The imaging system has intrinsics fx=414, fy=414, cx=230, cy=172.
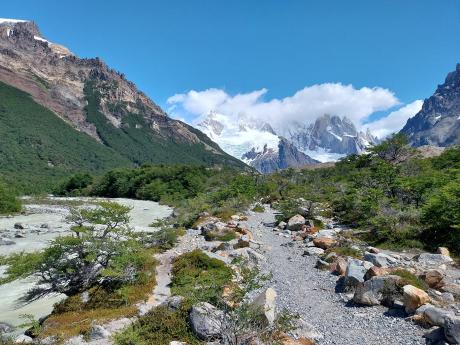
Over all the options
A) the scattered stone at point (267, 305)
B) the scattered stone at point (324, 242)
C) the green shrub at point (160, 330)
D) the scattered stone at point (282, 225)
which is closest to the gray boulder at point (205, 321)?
the green shrub at point (160, 330)

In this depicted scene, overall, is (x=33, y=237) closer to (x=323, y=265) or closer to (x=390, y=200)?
(x=323, y=265)

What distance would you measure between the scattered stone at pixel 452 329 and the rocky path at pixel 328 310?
1.14 m

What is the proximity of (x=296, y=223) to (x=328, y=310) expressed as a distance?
18894mm

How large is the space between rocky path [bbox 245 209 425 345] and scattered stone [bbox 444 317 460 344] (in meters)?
1.14

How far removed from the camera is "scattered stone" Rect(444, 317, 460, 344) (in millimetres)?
11270

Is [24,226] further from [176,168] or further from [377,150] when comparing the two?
[176,168]

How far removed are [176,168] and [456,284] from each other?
94.8 metres

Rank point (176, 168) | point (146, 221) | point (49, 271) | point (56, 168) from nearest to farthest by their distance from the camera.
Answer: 1. point (49, 271)
2. point (146, 221)
3. point (176, 168)
4. point (56, 168)

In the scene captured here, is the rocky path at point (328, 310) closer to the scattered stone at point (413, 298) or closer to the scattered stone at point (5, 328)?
the scattered stone at point (413, 298)

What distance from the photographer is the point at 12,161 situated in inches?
5974

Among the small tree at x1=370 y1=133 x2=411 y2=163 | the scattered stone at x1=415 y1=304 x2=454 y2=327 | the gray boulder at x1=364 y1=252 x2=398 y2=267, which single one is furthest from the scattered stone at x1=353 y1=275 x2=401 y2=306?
the small tree at x1=370 y1=133 x2=411 y2=163

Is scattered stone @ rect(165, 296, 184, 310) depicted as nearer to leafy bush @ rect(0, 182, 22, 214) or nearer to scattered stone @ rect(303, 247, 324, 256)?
scattered stone @ rect(303, 247, 324, 256)

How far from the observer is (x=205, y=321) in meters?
13.8

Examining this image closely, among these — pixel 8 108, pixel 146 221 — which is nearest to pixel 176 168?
pixel 146 221
